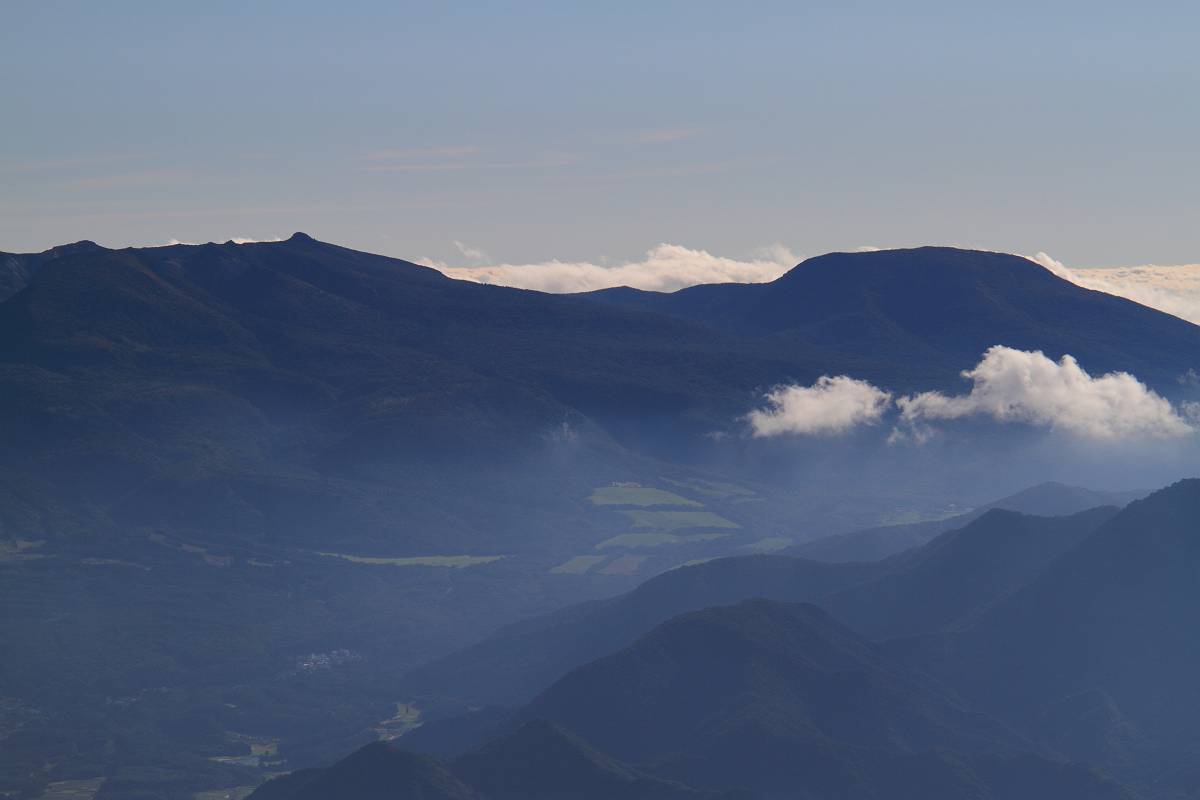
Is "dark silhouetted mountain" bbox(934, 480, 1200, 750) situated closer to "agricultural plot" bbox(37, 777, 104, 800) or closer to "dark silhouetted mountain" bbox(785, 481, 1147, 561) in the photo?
"dark silhouetted mountain" bbox(785, 481, 1147, 561)

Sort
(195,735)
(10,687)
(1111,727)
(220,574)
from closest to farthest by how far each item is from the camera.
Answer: (1111,727)
(195,735)
(10,687)
(220,574)

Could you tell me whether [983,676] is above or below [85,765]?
above

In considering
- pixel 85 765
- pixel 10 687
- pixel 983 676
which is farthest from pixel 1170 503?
pixel 10 687

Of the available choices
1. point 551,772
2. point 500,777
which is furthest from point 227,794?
point 551,772

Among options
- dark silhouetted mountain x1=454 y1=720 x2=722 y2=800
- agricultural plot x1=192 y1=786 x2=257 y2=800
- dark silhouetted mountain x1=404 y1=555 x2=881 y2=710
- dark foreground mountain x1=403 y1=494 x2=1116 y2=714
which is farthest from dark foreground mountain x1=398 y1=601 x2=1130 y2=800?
dark silhouetted mountain x1=404 y1=555 x2=881 y2=710

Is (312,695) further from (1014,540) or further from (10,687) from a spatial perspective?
(1014,540)

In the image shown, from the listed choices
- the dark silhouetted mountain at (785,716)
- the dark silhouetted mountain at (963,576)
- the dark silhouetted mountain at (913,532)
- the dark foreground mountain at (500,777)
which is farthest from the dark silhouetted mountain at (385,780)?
the dark silhouetted mountain at (913,532)
